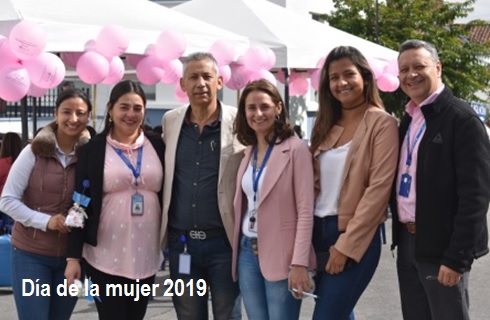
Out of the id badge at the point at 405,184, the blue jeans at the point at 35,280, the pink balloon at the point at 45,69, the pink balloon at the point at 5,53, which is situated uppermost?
the pink balloon at the point at 5,53

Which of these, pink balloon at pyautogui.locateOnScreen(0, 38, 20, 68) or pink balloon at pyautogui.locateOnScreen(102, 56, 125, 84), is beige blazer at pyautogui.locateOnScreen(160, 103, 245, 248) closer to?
pink balloon at pyautogui.locateOnScreen(0, 38, 20, 68)

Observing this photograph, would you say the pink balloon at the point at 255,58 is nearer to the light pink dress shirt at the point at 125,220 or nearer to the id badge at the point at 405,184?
the light pink dress shirt at the point at 125,220

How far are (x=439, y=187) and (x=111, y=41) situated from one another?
13.3 feet

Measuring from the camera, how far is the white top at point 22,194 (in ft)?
13.1

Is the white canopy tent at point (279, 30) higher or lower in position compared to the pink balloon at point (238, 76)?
higher

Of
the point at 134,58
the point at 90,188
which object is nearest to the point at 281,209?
the point at 90,188

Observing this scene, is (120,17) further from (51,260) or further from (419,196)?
(419,196)

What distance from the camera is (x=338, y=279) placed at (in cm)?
355

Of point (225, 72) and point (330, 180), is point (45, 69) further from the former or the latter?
point (330, 180)

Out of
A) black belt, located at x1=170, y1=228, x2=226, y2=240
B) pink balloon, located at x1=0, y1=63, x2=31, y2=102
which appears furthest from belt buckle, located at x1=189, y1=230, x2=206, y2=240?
pink balloon, located at x1=0, y1=63, x2=31, y2=102

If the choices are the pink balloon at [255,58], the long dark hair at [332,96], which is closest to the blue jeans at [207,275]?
the long dark hair at [332,96]

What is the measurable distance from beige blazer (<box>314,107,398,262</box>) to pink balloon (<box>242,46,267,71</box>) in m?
4.62

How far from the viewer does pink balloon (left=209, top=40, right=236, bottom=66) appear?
748 centimetres

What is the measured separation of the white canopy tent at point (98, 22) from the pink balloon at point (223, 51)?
0.43ft
